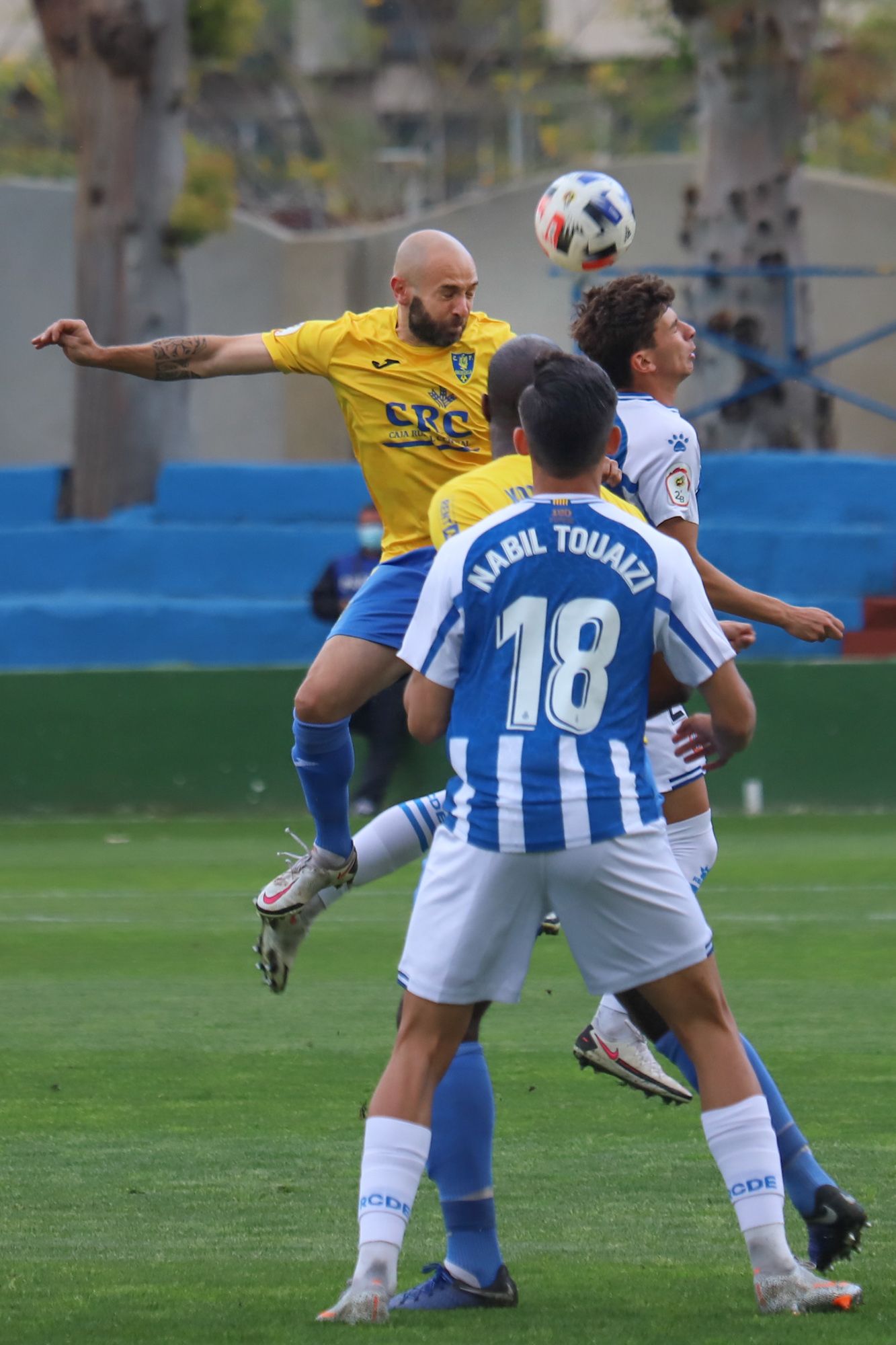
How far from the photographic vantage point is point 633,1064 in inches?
233

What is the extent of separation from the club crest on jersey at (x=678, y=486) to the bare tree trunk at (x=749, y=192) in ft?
53.5

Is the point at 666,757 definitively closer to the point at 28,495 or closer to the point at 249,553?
the point at 249,553

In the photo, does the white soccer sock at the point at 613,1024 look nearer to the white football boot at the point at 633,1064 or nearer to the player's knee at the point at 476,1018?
the white football boot at the point at 633,1064

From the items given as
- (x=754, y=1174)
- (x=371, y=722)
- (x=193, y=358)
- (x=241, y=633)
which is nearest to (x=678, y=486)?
(x=754, y=1174)

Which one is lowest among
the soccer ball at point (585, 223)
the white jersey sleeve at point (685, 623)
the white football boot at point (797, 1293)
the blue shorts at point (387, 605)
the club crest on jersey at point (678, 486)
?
the white football boot at point (797, 1293)

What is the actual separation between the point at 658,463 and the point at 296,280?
21.9 meters

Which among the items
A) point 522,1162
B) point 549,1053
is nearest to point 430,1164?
point 522,1162

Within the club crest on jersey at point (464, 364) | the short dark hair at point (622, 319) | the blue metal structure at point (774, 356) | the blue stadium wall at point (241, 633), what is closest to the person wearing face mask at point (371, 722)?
the blue stadium wall at point (241, 633)

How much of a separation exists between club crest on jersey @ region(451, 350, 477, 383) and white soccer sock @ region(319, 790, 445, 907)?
126cm

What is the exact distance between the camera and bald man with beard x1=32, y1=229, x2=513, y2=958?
667 cm

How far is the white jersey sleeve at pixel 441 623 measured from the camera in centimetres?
450

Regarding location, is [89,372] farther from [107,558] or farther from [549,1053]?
[549,1053]

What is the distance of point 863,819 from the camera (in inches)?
648

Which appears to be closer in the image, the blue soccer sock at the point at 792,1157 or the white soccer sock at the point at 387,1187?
the white soccer sock at the point at 387,1187
